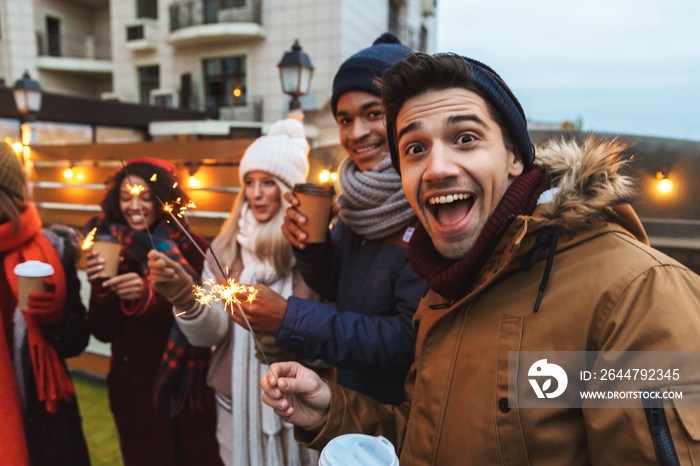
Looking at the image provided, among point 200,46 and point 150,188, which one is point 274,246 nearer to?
point 150,188

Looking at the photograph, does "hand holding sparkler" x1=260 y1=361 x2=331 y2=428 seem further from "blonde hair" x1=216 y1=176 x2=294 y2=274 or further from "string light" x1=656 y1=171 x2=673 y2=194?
"string light" x1=656 y1=171 x2=673 y2=194

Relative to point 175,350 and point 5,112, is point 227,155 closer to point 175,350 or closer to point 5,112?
point 175,350

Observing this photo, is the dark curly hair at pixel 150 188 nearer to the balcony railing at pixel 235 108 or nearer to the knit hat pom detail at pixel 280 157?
the knit hat pom detail at pixel 280 157

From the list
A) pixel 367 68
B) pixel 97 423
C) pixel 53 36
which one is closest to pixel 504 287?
pixel 367 68

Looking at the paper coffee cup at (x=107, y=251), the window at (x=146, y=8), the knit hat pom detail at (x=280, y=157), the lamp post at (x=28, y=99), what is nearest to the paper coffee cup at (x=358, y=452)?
the knit hat pom detail at (x=280, y=157)

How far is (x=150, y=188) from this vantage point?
257 centimetres

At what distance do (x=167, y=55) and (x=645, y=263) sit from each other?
18440 mm

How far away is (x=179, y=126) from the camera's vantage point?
1289 cm

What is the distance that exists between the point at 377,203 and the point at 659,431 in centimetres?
118

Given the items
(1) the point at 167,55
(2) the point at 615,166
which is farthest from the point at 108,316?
(1) the point at 167,55

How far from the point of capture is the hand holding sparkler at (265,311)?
154 centimetres

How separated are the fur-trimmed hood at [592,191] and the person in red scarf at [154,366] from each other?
1.98 m

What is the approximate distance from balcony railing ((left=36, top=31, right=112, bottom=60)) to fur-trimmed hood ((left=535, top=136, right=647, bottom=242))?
21747 millimetres

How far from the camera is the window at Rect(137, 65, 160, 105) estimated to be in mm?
16797
